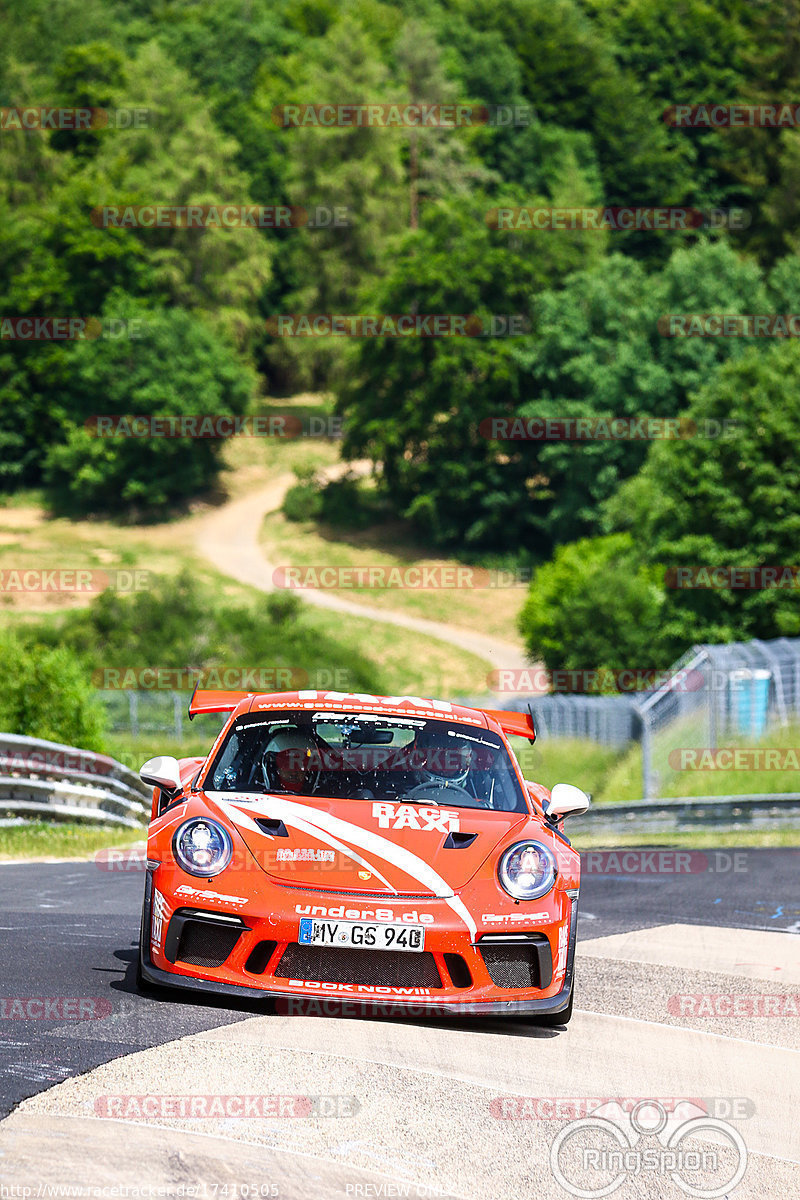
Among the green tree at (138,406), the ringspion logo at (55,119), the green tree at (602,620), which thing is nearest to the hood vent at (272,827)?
the green tree at (602,620)

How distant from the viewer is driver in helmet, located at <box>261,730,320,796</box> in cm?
725

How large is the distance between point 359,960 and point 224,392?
73.1 meters

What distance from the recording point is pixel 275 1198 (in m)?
4.29

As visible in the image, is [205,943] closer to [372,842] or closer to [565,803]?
[372,842]

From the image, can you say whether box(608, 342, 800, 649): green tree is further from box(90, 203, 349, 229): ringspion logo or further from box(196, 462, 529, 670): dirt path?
box(90, 203, 349, 229): ringspion logo

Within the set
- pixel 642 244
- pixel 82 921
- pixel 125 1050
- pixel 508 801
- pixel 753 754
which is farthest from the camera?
pixel 642 244

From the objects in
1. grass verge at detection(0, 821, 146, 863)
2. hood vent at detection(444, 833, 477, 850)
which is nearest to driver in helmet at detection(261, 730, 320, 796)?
hood vent at detection(444, 833, 477, 850)

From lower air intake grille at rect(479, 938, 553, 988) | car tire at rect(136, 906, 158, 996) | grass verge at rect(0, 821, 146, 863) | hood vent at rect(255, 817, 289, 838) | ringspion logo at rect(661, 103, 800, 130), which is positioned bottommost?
ringspion logo at rect(661, 103, 800, 130)

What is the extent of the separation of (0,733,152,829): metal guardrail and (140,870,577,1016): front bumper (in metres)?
10.2

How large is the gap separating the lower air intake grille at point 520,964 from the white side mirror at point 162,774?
1.77 meters

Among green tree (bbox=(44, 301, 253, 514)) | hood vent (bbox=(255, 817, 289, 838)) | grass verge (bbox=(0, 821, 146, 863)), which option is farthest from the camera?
green tree (bbox=(44, 301, 253, 514))

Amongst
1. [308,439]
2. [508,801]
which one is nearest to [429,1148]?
[508,801]

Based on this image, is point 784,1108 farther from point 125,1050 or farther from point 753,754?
point 753,754

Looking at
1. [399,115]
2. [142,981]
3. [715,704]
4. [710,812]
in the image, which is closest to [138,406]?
[399,115]
